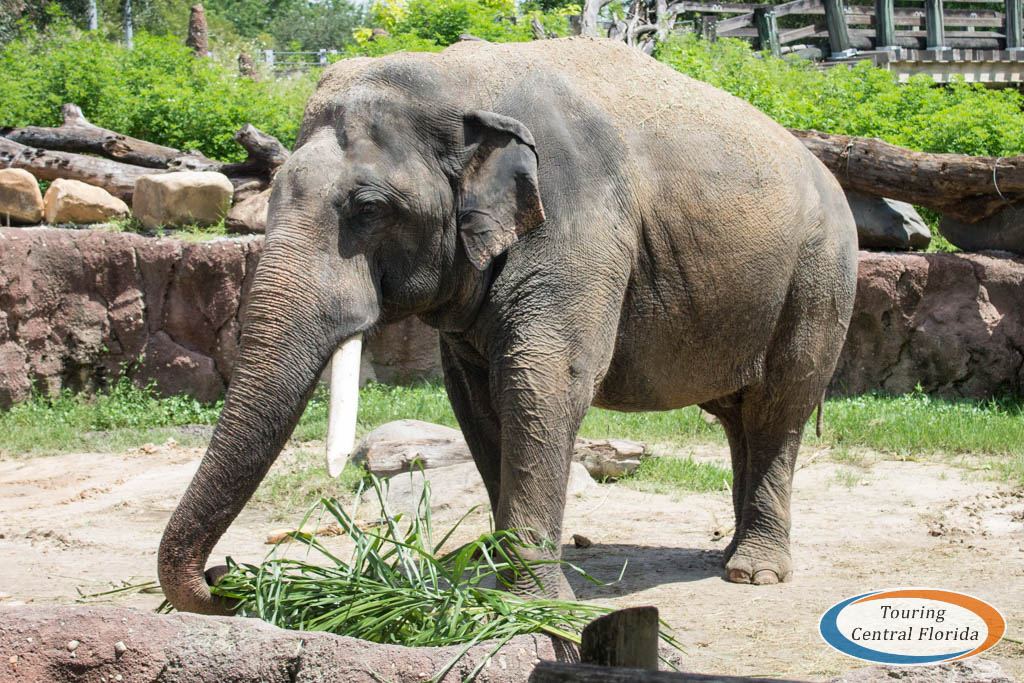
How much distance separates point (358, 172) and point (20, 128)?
1013 centimetres

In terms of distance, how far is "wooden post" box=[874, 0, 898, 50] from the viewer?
66.6 ft

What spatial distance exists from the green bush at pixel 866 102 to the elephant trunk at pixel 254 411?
10.9 m

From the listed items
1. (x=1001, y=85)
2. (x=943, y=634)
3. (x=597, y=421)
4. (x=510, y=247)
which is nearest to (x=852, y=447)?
(x=597, y=421)

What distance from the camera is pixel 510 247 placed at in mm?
4477

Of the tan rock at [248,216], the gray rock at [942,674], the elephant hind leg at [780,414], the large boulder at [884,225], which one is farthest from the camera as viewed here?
the large boulder at [884,225]

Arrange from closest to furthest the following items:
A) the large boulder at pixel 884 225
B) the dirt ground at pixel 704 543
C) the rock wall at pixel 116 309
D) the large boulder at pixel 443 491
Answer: the dirt ground at pixel 704 543 < the large boulder at pixel 443 491 < the rock wall at pixel 116 309 < the large boulder at pixel 884 225

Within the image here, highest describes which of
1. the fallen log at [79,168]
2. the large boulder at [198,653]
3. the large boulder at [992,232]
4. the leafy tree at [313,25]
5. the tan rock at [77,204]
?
the leafy tree at [313,25]

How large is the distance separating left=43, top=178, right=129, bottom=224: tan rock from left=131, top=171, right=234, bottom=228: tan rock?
0.28 metres

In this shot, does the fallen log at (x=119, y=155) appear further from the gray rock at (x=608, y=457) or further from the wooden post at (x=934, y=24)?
the wooden post at (x=934, y=24)

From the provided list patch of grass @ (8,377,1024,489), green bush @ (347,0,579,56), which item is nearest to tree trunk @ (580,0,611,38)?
green bush @ (347,0,579,56)

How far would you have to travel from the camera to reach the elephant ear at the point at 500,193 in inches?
172

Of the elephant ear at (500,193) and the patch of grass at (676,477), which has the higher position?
the elephant ear at (500,193)

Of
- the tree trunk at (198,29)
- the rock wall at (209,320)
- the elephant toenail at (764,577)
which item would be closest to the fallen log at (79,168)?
the rock wall at (209,320)

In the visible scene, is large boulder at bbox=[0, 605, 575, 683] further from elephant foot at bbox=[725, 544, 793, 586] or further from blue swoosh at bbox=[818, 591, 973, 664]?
elephant foot at bbox=[725, 544, 793, 586]
